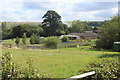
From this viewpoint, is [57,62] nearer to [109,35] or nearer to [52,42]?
[109,35]

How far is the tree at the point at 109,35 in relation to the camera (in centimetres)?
2705

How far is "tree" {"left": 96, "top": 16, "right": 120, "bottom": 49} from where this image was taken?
88.7ft

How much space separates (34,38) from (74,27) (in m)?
43.4

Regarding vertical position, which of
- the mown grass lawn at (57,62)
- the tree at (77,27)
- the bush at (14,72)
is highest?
the tree at (77,27)

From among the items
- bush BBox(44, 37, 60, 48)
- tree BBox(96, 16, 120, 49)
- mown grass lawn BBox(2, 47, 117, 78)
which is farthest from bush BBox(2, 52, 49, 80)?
bush BBox(44, 37, 60, 48)

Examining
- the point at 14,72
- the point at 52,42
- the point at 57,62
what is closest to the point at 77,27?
the point at 52,42

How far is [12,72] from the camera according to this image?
15.9ft

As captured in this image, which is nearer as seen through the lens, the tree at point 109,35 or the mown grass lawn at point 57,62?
the mown grass lawn at point 57,62

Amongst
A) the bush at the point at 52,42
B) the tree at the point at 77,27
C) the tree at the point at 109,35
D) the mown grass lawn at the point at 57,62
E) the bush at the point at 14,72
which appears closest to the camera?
the bush at the point at 14,72

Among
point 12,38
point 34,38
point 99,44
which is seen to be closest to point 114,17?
point 99,44

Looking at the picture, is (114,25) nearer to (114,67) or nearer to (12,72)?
(114,67)

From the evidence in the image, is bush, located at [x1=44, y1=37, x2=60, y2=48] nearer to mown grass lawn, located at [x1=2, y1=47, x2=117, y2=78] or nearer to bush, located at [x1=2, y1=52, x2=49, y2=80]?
mown grass lawn, located at [x1=2, y1=47, x2=117, y2=78]

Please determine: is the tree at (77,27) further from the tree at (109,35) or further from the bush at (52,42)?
the tree at (109,35)

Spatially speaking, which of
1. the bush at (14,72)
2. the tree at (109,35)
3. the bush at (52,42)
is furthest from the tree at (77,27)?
the bush at (14,72)
